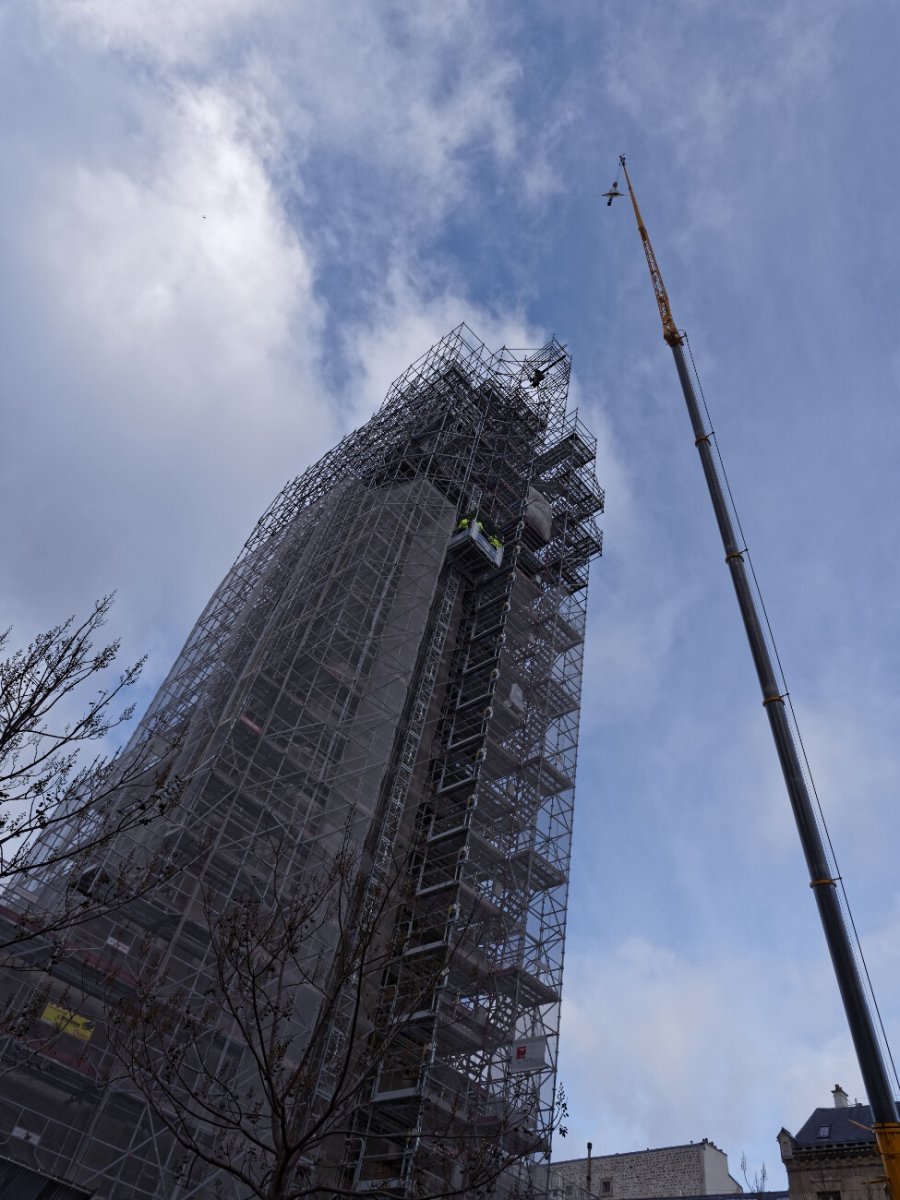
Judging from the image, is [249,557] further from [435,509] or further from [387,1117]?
[387,1117]

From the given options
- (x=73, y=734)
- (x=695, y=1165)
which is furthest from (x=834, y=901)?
(x=695, y=1165)

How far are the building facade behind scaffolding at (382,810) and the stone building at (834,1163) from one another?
13077 millimetres

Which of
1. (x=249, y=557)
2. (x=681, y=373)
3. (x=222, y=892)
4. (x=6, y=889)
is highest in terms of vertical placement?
(x=249, y=557)

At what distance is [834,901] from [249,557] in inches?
1178

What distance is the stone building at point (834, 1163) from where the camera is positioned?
109ft

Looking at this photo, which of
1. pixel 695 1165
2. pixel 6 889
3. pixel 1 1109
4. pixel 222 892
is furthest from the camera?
pixel 695 1165

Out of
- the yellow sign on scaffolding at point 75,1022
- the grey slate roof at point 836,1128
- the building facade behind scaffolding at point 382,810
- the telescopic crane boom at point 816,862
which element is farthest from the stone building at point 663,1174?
the telescopic crane boom at point 816,862

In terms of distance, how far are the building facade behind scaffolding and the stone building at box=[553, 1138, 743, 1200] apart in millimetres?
24725

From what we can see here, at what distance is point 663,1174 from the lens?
163ft

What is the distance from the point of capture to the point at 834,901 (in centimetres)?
1580

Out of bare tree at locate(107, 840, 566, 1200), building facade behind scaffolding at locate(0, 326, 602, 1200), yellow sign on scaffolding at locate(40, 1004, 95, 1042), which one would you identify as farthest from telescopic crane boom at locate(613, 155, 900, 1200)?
yellow sign on scaffolding at locate(40, 1004, 95, 1042)

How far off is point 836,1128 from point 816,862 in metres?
26.8

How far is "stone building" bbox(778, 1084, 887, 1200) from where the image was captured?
33312 millimetres

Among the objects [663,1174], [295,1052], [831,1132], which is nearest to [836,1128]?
[831,1132]
